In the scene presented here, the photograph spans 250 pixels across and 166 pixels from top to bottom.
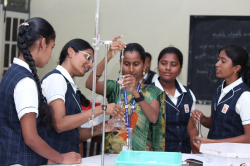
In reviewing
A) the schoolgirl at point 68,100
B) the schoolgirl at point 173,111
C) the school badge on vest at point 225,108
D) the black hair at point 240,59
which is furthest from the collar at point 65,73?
the black hair at point 240,59

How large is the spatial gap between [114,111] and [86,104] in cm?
50

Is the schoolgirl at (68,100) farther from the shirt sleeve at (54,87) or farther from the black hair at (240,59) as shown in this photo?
the black hair at (240,59)

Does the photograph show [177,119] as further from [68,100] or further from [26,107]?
[26,107]

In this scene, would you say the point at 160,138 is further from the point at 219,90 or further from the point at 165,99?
the point at 219,90

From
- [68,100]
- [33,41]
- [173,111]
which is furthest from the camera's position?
[173,111]

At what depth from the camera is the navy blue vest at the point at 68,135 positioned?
1.55 m

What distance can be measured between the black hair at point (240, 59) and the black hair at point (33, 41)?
1.48 m

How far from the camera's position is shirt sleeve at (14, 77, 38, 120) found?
4.18ft

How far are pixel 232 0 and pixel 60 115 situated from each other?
341 cm

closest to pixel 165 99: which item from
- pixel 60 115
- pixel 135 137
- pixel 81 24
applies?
pixel 135 137

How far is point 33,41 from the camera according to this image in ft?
4.61

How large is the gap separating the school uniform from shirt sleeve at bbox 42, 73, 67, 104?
89 centimetres

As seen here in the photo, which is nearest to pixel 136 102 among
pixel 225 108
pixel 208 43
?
pixel 225 108

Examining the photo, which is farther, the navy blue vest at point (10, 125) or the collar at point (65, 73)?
the collar at point (65, 73)
